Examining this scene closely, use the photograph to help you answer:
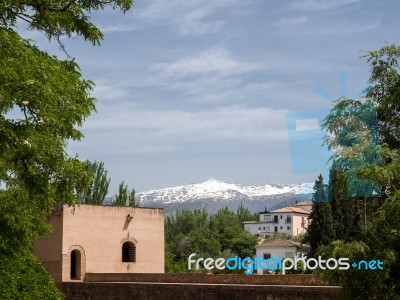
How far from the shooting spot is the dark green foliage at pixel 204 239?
62.9 m

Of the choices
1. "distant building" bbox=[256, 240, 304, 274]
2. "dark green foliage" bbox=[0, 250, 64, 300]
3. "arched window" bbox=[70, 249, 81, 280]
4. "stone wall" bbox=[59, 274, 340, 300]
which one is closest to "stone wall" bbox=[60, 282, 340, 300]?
"stone wall" bbox=[59, 274, 340, 300]

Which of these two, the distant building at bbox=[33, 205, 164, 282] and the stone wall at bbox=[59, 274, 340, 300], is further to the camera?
the distant building at bbox=[33, 205, 164, 282]

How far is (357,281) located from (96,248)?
16.7 meters

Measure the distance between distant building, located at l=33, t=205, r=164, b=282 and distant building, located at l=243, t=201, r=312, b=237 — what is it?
289ft

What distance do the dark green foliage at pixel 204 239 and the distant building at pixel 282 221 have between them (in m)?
21.9

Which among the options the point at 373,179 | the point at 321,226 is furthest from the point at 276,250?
the point at 373,179

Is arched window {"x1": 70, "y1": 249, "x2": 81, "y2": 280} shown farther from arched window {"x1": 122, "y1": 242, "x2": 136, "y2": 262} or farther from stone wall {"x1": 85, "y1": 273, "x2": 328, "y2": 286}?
arched window {"x1": 122, "y1": 242, "x2": 136, "y2": 262}

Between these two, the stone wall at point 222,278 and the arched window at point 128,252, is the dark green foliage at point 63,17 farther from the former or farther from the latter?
the arched window at point 128,252

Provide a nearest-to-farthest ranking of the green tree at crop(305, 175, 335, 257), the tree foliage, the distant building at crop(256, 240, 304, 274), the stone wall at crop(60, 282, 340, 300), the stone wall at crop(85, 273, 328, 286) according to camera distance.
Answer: the tree foliage < the stone wall at crop(60, 282, 340, 300) < the stone wall at crop(85, 273, 328, 286) < the green tree at crop(305, 175, 335, 257) < the distant building at crop(256, 240, 304, 274)

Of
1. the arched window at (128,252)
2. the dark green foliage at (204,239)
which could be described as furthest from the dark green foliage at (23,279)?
the dark green foliage at (204,239)

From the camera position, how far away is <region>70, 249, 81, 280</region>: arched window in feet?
90.8

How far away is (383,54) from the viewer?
44.4 feet

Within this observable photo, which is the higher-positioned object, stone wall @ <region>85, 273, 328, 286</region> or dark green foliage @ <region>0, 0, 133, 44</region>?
dark green foliage @ <region>0, 0, 133, 44</region>

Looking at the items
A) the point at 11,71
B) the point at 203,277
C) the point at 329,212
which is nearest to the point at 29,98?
the point at 11,71
